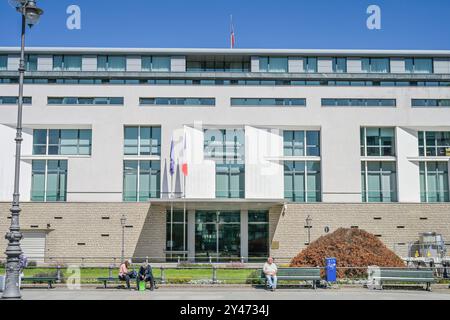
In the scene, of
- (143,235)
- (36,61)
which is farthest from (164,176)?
(36,61)

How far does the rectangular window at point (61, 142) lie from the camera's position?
132 ft

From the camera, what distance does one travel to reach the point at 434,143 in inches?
1622

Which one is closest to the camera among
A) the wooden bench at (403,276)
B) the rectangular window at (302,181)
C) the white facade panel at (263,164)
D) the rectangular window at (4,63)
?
the wooden bench at (403,276)

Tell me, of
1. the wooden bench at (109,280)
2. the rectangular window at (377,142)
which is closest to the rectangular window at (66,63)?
the rectangular window at (377,142)

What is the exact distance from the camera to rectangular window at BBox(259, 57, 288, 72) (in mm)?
43094

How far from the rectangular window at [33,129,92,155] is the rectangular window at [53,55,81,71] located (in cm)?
518

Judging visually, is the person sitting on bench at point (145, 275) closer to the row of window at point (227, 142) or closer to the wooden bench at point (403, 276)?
the wooden bench at point (403, 276)

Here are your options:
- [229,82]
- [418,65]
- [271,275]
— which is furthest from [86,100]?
[418,65]

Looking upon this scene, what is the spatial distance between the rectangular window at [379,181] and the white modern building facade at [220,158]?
3.1 inches

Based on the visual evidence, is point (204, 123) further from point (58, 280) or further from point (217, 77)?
point (58, 280)

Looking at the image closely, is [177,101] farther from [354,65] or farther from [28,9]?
[28,9]

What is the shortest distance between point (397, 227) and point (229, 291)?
22.4 m

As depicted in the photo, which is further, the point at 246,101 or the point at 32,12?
the point at 246,101

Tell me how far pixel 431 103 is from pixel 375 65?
5.27 metres
